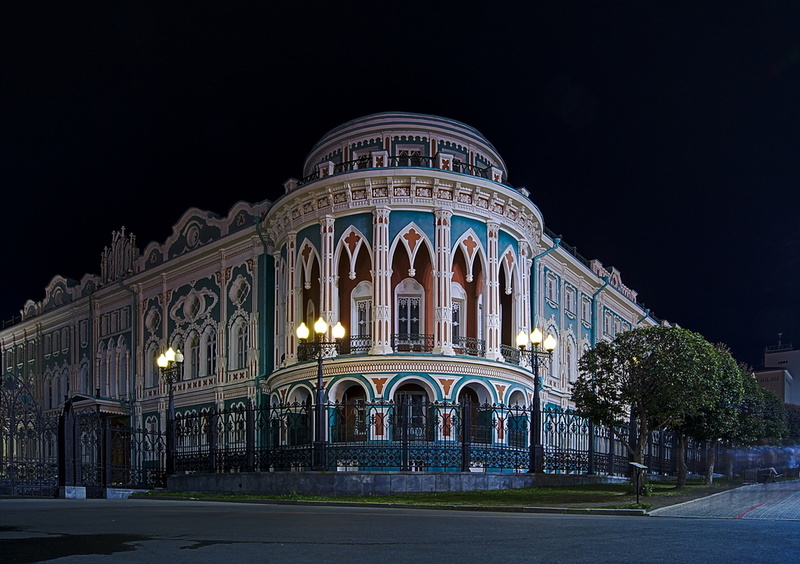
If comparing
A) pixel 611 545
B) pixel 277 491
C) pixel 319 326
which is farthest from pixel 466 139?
pixel 611 545

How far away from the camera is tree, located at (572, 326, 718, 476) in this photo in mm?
24000

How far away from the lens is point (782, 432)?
4169 cm

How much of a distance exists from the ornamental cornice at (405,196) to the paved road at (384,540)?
18.4 m

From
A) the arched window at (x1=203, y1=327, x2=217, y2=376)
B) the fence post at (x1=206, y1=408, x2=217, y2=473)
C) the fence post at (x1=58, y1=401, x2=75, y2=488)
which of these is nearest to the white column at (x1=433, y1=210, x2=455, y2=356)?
the fence post at (x1=206, y1=408, x2=217, y2=473)

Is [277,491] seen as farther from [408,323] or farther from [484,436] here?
[408,323]

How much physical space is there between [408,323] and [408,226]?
3.28m

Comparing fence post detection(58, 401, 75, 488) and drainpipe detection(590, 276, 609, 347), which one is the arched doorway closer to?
fence post detection(58, 401, 75, 488)

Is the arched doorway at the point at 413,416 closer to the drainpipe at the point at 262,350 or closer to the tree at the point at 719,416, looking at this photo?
the drainpipe at the point at 262,350

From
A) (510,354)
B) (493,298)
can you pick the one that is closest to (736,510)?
(493,298)

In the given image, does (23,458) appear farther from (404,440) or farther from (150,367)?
(150,367)

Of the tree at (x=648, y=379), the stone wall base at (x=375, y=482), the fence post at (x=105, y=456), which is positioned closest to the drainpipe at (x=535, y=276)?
the tree at (x=648, y=379)

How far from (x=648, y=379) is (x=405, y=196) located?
1044cm

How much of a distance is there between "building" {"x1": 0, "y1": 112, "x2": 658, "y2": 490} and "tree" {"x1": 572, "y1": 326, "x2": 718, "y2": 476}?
6.42 feet

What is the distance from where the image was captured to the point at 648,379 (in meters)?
24.2
